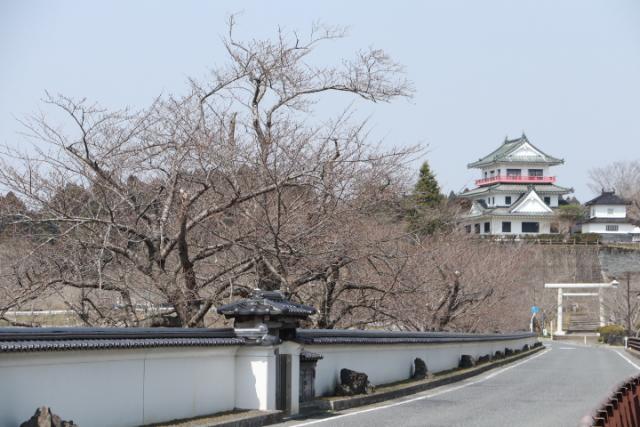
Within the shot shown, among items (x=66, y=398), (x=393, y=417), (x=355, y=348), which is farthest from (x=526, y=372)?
(x=66, y=398)

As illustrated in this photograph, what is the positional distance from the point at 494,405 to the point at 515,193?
97.1 meters

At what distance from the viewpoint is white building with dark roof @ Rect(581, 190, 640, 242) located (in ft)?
357

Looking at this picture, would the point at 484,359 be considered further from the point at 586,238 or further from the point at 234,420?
the point at 586,238

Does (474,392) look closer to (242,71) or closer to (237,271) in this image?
(237,271)

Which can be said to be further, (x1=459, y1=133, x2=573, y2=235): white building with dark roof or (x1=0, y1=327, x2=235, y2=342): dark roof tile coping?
(x1=459, y1=133, x2=573, y2=235): white building with dark roof

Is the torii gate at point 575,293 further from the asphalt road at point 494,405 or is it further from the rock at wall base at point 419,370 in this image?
the rock at wall base at point 419,370

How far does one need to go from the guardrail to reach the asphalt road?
2.11 feet

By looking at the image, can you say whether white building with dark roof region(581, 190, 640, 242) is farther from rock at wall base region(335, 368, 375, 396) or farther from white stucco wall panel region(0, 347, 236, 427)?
white stucco wall panel region(0, 347, 236, 427)

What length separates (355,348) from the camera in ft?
57.0

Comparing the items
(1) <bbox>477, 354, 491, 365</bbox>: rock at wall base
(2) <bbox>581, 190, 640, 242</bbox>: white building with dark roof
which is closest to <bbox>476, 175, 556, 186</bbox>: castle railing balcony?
(2) <bbox>581, 190, 640, 242</bbox>: white building with dark roof

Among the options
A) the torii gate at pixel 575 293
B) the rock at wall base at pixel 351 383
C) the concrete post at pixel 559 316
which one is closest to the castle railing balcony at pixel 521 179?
the torii gate at pixel 575 293

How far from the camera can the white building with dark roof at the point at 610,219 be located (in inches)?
4281

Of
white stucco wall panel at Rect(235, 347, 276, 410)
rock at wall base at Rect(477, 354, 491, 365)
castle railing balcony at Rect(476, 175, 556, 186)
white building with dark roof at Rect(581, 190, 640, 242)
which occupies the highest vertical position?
castle railing balcony at Rect(476, 175, 556, 186)

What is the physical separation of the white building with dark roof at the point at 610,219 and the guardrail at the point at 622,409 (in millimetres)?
102116
